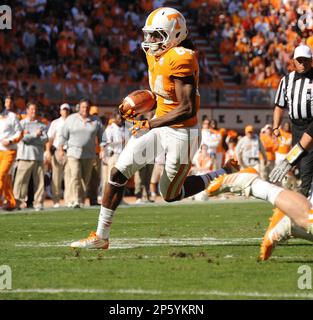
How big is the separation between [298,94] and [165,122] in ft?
6.94

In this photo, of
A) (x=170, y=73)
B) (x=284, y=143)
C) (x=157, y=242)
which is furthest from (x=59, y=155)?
(x=170, y=73)

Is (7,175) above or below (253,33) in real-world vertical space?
below

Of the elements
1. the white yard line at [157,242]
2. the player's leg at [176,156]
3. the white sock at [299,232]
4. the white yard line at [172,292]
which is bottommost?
the white yard line at [157,242]

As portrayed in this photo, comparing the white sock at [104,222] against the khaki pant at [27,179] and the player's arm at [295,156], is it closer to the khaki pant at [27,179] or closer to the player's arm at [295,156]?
the player's arm at [295,156]

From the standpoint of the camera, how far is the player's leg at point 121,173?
8.06 m

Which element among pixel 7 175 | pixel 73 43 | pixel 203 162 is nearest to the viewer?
pixel 7 175

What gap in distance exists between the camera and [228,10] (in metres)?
28.3

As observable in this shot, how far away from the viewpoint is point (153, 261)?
290 inches

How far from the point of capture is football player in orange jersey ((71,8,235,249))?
26.4ft

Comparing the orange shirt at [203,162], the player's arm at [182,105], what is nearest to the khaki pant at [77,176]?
the orange shirt at [203,162]

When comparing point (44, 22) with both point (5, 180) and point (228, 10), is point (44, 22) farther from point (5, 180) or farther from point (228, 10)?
point (5, 180)

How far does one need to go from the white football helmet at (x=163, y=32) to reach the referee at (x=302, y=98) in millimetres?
1749

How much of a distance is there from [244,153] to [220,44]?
31.8 ft

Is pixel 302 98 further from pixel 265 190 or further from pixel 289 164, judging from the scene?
pixel 265 190
